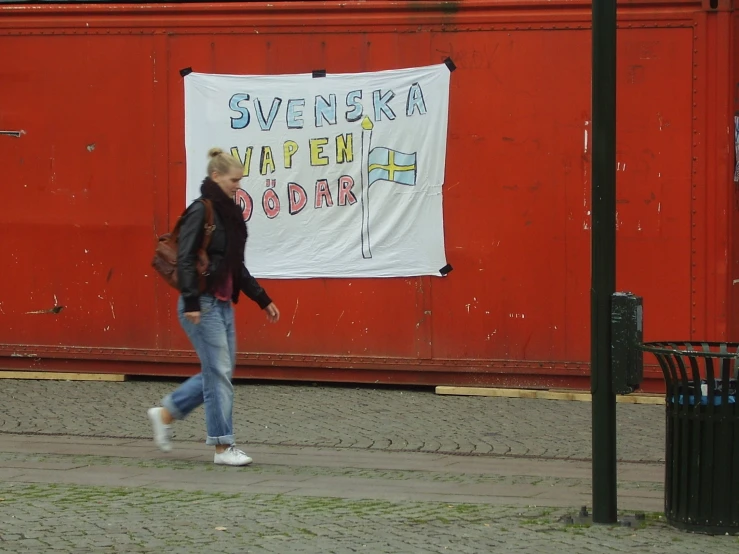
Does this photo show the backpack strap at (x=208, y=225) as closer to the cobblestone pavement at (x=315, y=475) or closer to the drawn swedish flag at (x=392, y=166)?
the cobblestone pavement at (x=315, y=475)

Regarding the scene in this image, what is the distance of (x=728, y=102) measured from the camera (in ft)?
30.4

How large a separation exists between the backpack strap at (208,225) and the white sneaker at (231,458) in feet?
3.85

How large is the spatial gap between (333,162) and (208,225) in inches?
116

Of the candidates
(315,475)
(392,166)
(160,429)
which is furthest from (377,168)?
(315,475)

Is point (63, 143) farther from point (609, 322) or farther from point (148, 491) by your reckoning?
point (609, 322)

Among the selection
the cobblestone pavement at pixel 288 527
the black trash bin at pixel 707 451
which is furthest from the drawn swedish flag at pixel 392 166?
the black trash bin at pixel 707 451

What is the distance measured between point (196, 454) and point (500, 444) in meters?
1.91

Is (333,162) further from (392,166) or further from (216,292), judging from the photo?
(216,292)

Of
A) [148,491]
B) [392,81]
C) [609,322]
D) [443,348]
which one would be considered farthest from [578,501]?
[392,81]

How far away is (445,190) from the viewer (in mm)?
9844

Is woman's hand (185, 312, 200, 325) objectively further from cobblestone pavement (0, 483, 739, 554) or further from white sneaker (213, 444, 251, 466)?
cobblestone pavement (0, 483, 739, 554)

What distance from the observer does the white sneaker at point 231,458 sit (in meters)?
7.39

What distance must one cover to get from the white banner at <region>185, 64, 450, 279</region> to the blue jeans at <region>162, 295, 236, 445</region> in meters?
2.72

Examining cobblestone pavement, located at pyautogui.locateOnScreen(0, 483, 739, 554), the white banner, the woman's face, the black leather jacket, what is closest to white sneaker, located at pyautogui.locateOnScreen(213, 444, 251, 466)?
cobblestone pavement, located at pyautogui.locateOnScreen(0, 483, 739, 554)
